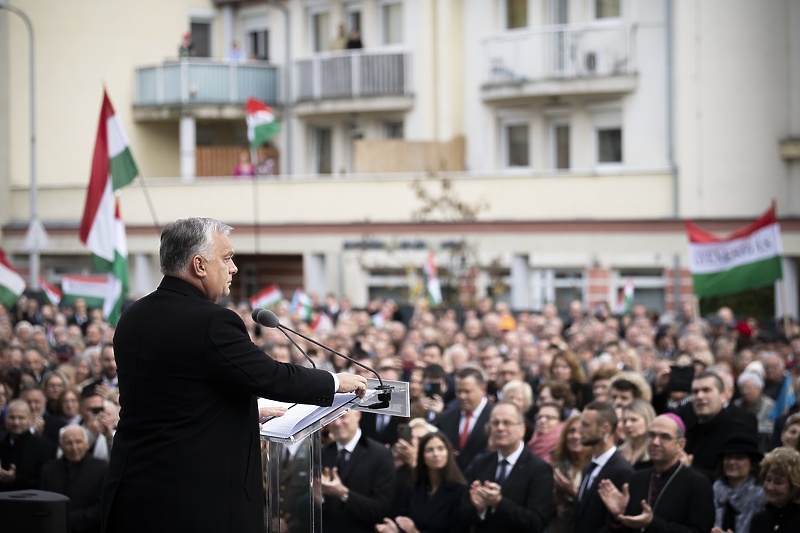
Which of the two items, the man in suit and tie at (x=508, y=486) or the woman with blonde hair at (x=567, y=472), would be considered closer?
the man in suit and tie at (x=508, y=486)

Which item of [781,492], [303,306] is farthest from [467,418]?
[303,306]

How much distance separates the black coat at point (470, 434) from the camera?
11125mm

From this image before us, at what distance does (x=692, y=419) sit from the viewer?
37.0ft

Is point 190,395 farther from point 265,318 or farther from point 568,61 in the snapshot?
point 568,61

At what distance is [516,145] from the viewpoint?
3531cm

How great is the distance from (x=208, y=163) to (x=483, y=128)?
8.69 meters

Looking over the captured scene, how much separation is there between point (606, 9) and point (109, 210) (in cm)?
1995

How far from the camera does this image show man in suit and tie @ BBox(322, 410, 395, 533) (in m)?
9.08

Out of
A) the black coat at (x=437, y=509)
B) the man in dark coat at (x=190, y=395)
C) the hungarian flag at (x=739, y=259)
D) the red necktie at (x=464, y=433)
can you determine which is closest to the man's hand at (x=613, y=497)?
the black coat at (x=437, y=509)

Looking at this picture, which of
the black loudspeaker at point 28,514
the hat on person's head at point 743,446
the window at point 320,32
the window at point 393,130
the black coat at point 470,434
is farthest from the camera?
the window at point 320,32

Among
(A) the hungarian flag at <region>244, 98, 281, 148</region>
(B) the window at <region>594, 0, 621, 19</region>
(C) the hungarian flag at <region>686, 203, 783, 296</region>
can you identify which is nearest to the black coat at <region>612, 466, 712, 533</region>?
(C) the hungarian flag at <region>686, 203, 783, 296</region>

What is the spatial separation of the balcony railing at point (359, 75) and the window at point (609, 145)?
5.51 m

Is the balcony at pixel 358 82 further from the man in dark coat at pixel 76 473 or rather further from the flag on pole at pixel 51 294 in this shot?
the man in dark coat at pixel 76 473

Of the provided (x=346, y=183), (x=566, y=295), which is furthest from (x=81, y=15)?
(x=566, y=295)
